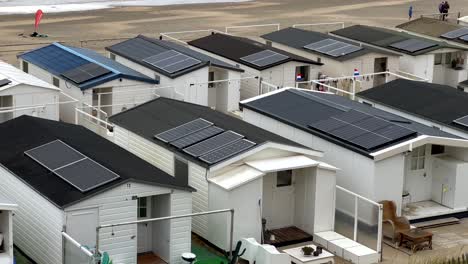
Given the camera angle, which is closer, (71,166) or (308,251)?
(71,166)

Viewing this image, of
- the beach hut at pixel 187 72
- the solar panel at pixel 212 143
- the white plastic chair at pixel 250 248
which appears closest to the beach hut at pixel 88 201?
the solar panel at pixel 212 143

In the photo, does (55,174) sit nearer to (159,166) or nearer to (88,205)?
(88,205)

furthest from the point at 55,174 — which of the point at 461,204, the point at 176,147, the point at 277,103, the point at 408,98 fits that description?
the point at 408,98

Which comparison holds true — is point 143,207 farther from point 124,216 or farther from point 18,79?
point 18,79

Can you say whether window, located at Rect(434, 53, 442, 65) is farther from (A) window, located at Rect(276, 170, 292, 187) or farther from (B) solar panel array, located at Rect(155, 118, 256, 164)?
(A) window, located at Rect(276, 170, 292, 187)

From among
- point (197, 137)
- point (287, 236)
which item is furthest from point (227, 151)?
point (287, 236)

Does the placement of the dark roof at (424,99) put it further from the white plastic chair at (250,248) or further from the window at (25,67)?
the window at (25,67)
